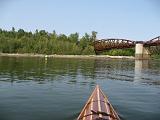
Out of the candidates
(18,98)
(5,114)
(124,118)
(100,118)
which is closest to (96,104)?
(124,118)

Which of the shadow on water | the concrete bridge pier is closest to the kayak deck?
the shadow on water

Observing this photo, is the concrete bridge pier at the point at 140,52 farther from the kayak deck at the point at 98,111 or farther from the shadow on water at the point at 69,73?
the kayak deck at the point at 98,111

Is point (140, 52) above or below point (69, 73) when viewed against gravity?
above

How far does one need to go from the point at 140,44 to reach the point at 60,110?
180m

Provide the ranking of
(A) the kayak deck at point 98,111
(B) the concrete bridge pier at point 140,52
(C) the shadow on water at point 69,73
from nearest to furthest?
1. (A) the kayak deck at point 98,111
2. (C) the shadow on water at point 69,73
3. (B) the concrete bridge pier at point 140,52

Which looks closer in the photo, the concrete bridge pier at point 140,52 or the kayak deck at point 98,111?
the kayak deck at point 98,111

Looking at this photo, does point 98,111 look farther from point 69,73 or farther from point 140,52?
point 140,52

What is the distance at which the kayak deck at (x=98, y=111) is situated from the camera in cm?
1669

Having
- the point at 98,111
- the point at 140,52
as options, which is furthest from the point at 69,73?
the point at 140,52

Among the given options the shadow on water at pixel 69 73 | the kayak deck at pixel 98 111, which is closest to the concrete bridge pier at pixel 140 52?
the shadow on water at pixel 69 73

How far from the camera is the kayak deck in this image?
16.7 m

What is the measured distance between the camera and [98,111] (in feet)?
55.9

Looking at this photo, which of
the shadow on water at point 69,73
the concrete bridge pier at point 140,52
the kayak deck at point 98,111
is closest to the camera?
the kayak deck at point 98,111

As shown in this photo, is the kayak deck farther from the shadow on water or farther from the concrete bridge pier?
the concrete bridge pier
